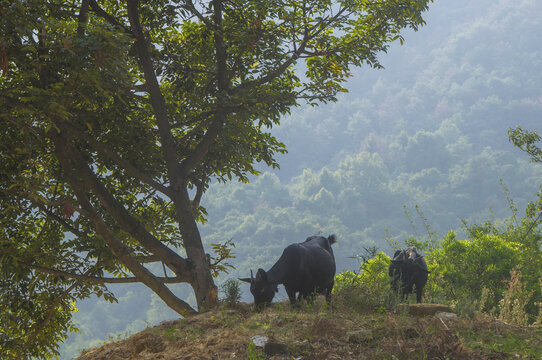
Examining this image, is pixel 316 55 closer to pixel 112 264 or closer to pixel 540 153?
pixel 112 264

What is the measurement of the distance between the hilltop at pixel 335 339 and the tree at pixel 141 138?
7.97 feet

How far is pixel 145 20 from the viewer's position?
1226 cm

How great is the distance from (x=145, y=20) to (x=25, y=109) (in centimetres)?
479

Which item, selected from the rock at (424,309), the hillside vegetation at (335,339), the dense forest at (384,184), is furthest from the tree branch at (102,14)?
the dense forest at (384,184)

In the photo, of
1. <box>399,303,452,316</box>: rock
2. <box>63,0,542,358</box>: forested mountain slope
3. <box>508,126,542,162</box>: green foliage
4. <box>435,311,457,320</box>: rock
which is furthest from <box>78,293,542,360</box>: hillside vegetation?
<box>63,0,542,358</box>: forested mountain slope

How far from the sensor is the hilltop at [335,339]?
667 centimetres

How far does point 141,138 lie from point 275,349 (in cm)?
625

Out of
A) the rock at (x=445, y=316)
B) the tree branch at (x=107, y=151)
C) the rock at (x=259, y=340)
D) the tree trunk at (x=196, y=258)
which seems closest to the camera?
the rock at (x=259, y=340)

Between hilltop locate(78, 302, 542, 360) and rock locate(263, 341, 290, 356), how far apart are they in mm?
12

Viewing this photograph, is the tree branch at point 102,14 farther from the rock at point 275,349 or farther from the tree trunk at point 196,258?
the rock at point 275,349

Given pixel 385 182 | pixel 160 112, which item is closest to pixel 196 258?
pixel 160 112

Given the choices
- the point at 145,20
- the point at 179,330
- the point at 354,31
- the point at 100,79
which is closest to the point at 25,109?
the point at 100,79

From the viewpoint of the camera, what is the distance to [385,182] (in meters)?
155

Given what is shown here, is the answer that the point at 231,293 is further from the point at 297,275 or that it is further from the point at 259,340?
the point at 259,340
